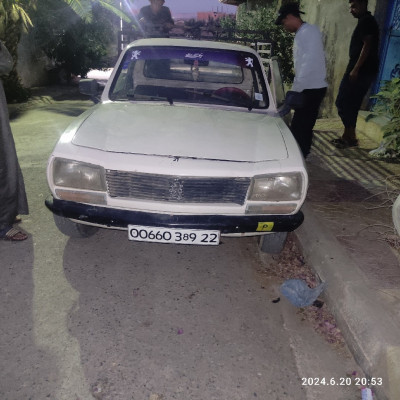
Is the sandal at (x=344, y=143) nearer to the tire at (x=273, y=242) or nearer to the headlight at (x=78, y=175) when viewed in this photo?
the tire at (x=273, y=242)

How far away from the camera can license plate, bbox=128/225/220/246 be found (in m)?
2.76

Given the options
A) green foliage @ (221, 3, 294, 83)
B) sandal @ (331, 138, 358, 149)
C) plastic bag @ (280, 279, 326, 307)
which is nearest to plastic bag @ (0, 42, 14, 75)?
plastic bag @ (280, 279, 326, 307)

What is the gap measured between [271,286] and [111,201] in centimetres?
133

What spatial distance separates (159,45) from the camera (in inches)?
158

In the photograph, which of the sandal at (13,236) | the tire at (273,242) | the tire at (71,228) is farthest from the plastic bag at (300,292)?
the sandal at (13,236)

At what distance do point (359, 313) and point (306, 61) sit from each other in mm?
3176

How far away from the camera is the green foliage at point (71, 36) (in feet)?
39.5

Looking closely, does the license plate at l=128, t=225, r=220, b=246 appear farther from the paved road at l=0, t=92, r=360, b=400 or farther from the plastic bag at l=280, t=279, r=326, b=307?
the plastic bag at l=280, t=279, r=326, b=307

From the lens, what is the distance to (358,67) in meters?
5.73

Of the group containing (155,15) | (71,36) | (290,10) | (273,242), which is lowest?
(273,242)

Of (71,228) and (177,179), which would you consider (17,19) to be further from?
(177,179)

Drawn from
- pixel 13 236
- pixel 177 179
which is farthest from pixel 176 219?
pixel 13 236

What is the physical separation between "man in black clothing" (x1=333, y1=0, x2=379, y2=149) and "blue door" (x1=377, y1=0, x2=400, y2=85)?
1.26 metres

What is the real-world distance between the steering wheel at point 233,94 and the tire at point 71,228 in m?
1.73
